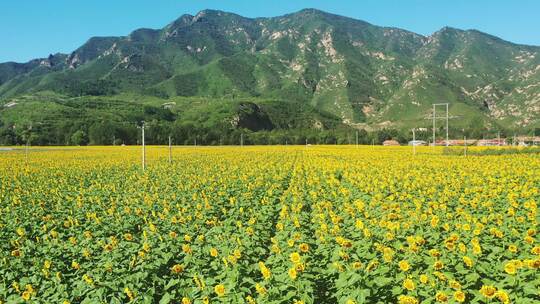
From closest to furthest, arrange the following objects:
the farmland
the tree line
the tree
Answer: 1. the farmland
2. the tree
3. the tree line

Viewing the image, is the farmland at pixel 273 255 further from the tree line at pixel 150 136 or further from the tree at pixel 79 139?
the tree at pixel 79 139

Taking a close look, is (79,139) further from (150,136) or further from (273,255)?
(273,255)

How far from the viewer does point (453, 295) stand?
16.5 ft

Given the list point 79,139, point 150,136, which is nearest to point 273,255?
point 79,139

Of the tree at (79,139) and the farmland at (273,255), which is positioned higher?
the tree at (79,139)

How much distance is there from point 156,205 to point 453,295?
31.9ft

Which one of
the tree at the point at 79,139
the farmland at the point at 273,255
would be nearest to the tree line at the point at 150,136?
the tree at the point at 79,139

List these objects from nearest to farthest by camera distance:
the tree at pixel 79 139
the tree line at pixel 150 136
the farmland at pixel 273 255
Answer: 1. the farmland at pixel 273 255
2. the tree at pixel 79 139
3. the tree line at pixel 150 136

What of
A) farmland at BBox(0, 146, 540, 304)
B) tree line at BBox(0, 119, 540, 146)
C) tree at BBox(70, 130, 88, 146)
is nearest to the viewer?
farmland at BBox(0, 146, 540, 304)

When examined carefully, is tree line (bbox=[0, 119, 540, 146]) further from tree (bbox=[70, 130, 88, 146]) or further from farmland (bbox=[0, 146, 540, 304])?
farmland (bbox=[0, 146, 540, 304])

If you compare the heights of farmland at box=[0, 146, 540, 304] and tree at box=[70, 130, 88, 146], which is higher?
tree at box=[70, 130, 88, 146]

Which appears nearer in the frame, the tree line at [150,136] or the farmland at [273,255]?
the farmland at [273,255]

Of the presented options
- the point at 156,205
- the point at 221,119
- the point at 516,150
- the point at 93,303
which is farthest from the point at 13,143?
the point at 93,303

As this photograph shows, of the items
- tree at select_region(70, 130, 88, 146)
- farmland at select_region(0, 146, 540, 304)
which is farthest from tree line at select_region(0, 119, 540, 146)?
farmland at select_region(0, 146, 540, 304)
